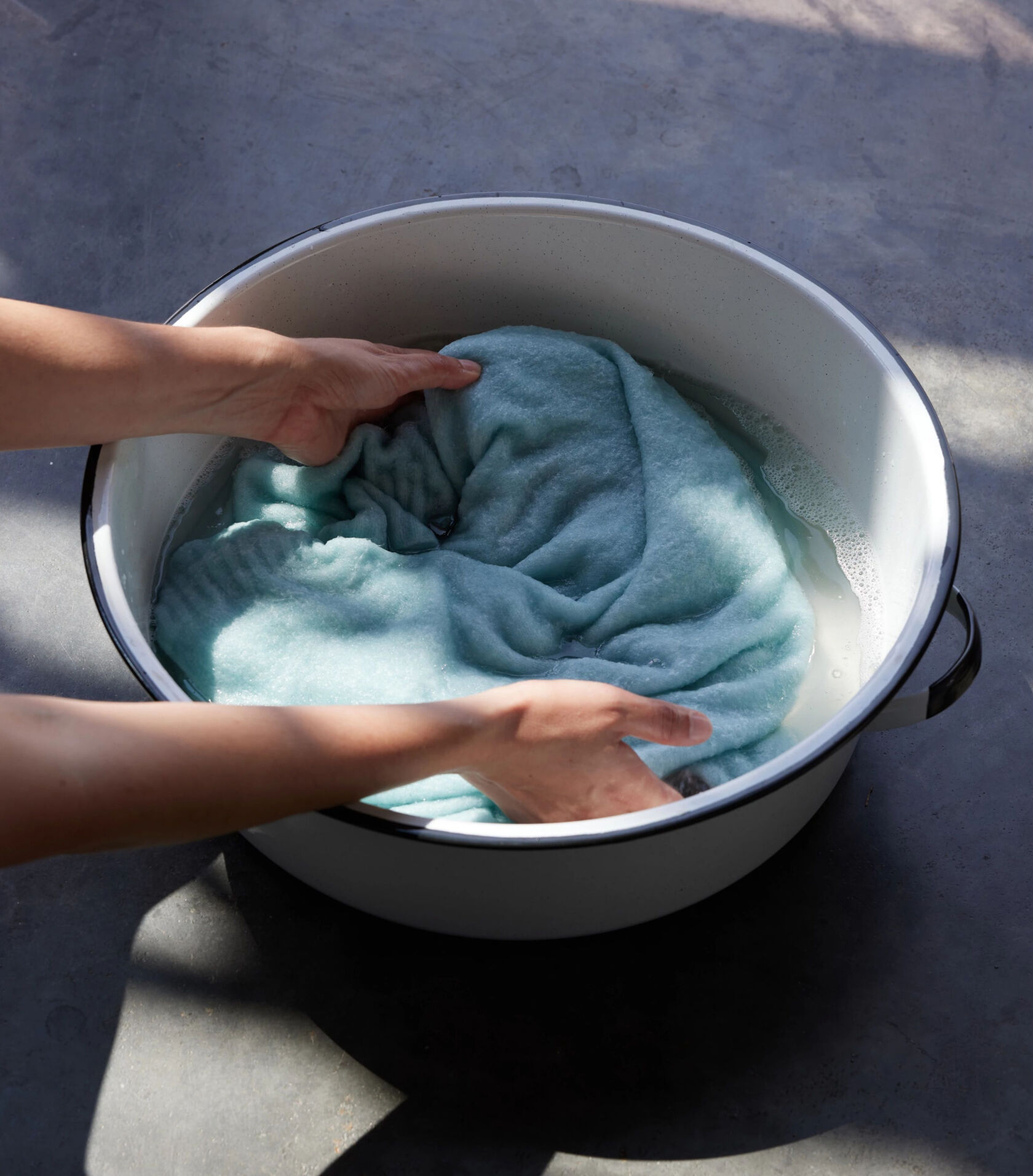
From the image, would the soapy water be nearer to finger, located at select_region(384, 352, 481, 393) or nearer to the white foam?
the white foam

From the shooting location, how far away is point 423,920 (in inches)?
35.4

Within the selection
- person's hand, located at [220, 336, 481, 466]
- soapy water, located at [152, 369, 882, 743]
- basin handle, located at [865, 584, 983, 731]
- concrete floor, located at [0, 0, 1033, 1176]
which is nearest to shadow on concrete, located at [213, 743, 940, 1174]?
concrete floor, located at [0, 0, 1033, 1176]

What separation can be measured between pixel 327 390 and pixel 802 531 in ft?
1.60

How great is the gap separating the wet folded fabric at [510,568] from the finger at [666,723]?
58 mm

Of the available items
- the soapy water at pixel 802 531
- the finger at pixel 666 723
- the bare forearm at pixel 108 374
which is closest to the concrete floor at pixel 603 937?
the soapy water at pixel 802 531

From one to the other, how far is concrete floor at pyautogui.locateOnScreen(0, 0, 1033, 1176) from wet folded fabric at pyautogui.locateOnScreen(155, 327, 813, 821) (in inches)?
6.9

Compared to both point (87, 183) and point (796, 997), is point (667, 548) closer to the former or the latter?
point (796, 997)

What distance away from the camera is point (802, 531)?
3.66 feet

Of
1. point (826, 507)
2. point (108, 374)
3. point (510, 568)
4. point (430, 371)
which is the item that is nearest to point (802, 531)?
point (826, 507)

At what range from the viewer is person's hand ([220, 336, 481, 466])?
98 centimetres

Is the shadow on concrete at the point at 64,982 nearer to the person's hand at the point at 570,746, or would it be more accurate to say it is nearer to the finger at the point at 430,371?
the person's hand at the point at 570,746

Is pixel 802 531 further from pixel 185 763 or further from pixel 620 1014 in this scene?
pixel 185 763

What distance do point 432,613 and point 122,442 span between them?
299 millimetres

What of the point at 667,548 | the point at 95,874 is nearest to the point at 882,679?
the point at 667,548
